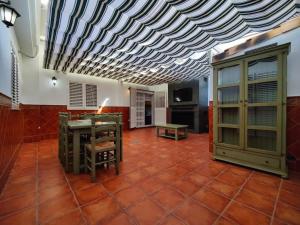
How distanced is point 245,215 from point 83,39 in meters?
3.86

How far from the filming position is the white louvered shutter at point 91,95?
653cm

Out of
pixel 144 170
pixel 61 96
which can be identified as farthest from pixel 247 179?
pixel 61 96

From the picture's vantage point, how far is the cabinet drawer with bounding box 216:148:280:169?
234 centimetres

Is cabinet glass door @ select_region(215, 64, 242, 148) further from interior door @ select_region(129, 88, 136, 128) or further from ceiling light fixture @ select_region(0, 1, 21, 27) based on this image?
interior door @ select_region(129, 88, 136, 128)

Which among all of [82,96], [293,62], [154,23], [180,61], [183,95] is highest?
[180,61]

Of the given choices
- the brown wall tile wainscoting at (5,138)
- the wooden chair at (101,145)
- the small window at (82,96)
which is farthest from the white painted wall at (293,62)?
the small window at (82,96)

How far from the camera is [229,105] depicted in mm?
2850

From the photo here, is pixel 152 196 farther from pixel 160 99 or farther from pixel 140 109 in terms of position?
pixel 160 99

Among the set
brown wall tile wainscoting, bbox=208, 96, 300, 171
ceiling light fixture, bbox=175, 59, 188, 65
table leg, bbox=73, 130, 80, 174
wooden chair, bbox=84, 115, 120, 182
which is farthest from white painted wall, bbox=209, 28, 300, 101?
table leg, bbox=73, 130, 80, 174

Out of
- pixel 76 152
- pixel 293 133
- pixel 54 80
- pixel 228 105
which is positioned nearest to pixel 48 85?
pixel 54 80

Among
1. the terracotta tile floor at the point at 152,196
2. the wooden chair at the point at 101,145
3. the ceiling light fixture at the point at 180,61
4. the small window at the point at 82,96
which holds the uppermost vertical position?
the ceiling light fixture at the point at 180,61

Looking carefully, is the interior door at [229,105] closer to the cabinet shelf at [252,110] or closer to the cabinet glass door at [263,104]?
the cabinet shelf at [252,110]

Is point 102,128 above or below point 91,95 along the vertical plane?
below

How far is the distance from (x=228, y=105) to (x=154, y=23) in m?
2.06
